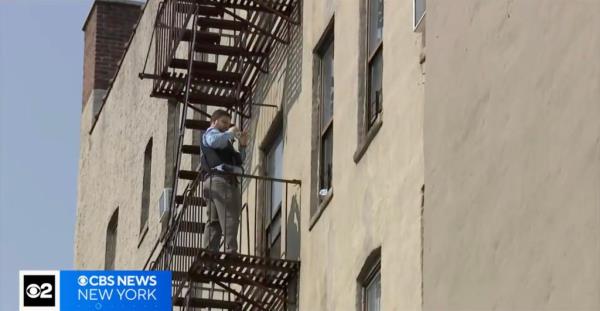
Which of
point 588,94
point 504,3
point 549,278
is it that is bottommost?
point 549,278

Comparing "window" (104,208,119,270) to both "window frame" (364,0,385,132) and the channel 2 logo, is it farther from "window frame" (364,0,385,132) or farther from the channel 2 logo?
"window frame" (364,0,385,132)

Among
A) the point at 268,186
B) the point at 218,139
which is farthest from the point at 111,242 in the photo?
the point at 218,139

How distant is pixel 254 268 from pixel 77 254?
1964 cm

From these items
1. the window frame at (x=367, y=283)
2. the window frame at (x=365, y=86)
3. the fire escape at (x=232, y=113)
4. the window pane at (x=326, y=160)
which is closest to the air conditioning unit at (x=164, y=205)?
the fire escape at (x=232, y=113)

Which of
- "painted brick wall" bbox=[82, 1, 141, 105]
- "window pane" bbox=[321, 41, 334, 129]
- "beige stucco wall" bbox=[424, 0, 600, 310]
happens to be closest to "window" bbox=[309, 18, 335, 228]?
"window pane" bbox=[321, 41, 334, 129]

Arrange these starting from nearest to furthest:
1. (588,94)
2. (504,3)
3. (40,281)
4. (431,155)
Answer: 1. (588,94)
2. (504,3)
3. (431,155)
4. (40,281)

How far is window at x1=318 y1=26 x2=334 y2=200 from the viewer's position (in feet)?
76.8

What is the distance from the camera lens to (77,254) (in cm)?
4334

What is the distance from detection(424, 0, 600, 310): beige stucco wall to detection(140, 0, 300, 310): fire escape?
846 centimetres

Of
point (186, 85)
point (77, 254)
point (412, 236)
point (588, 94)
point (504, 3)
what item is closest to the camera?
point (588, 94)

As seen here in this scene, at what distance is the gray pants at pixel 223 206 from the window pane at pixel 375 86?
3.59 meters

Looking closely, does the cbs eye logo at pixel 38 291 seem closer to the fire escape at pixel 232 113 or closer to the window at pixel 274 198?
the fire escape at pixel 232 113

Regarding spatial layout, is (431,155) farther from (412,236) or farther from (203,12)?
(203,12)

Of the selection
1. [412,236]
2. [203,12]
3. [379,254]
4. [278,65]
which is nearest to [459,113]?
[412,236]
